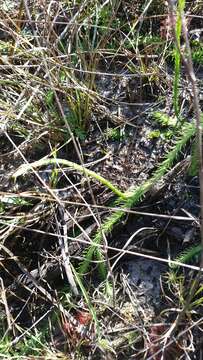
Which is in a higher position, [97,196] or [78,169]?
[78,169]

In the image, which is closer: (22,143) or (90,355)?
(90,355)

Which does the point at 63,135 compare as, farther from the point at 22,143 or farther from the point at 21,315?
the point at 21,315

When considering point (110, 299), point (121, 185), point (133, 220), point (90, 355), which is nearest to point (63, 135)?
point (121, 185)

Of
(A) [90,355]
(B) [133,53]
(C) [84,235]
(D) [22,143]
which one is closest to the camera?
(A) [90,355]

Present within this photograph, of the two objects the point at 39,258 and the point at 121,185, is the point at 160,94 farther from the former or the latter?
the point at 39,258

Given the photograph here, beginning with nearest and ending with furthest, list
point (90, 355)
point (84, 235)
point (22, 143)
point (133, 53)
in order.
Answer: point (90, 355), point (84, 235), point (22, 143), point (133, 53)

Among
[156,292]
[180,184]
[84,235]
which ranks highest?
[180,184]

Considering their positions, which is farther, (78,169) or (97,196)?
(97,196)

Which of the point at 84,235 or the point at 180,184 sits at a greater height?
the point at 180,184
